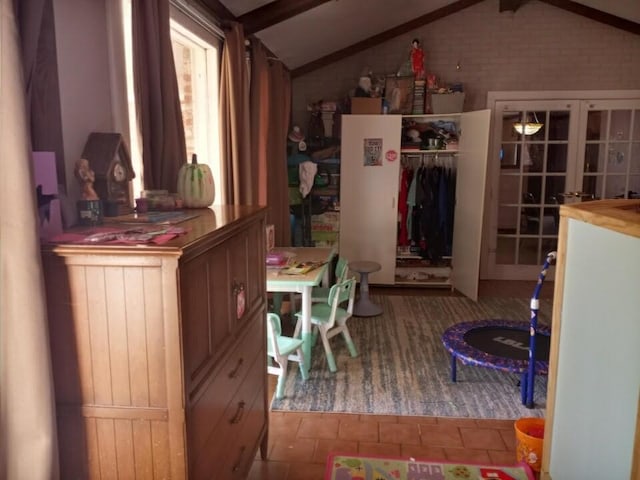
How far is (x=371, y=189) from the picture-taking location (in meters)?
5.34

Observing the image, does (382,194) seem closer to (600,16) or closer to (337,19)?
(337,19)

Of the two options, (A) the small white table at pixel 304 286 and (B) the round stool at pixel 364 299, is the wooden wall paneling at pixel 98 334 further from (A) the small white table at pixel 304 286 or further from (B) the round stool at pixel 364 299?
(B) the round stool at pixel 364 299

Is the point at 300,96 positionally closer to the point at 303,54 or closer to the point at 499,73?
the point at 303,54

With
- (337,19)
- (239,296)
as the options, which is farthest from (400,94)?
(239,296)

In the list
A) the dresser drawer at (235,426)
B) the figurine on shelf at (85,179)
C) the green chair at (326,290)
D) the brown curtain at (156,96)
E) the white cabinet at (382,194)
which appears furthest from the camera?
the white cabinet at (382,194)

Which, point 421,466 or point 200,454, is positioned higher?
point 200,454

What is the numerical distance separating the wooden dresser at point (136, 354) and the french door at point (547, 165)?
4829mm

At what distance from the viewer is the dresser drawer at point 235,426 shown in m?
1.47

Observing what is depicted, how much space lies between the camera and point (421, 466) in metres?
2.37

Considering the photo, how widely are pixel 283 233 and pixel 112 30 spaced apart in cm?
300

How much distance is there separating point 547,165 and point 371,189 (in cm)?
199

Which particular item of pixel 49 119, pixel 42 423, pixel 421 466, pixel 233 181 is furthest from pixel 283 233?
pixel 42 423

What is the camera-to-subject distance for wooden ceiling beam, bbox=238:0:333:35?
3.40 metres

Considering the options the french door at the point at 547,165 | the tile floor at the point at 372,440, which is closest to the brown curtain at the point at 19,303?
the tile floor at the point at 372,440
